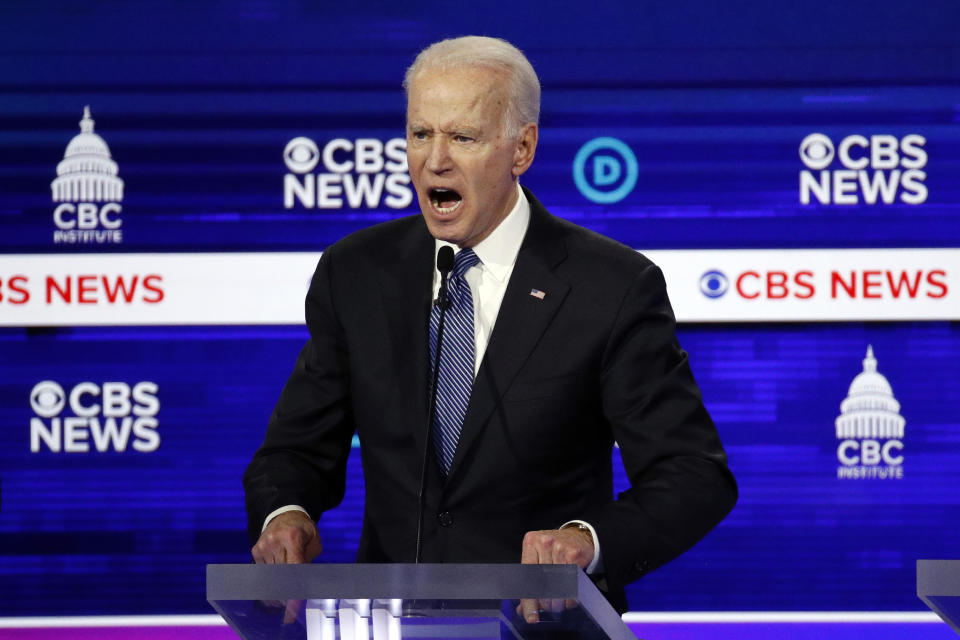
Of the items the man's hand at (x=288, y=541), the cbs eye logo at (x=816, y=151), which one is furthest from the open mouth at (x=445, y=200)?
the cbs eye logo at (x=816, y=151)

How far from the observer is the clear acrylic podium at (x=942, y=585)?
5.07 ft

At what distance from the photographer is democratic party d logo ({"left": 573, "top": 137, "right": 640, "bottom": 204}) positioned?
387cm

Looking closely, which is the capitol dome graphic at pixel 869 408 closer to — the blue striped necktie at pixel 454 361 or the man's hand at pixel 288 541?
the blue striped necktie at pixel 454 361

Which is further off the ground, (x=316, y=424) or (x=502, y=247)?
(x=502, y=247)

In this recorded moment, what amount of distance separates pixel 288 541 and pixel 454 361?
433 millimetres

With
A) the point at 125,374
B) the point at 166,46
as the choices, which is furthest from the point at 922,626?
the point at 166,46

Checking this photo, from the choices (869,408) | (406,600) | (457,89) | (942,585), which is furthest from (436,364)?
(869,408)

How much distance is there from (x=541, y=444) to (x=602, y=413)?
0.14 metres

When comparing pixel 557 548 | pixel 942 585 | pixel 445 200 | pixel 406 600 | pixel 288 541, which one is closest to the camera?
pixel 406 600

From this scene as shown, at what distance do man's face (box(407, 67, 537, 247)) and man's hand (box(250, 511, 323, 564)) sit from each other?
0.52m

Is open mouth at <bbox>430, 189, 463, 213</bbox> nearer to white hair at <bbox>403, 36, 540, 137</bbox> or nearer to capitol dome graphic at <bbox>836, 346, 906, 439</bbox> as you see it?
white hair at <bbox>403, 36, 540, 137</bbox>

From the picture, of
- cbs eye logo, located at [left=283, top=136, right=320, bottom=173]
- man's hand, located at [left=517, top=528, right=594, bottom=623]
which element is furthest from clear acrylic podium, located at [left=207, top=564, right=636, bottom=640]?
cbs eye logo, located at [left=283, top=136, right=320, bottom=173]

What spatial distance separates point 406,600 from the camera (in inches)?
57.4

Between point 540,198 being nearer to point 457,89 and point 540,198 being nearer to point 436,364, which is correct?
point 457,89
